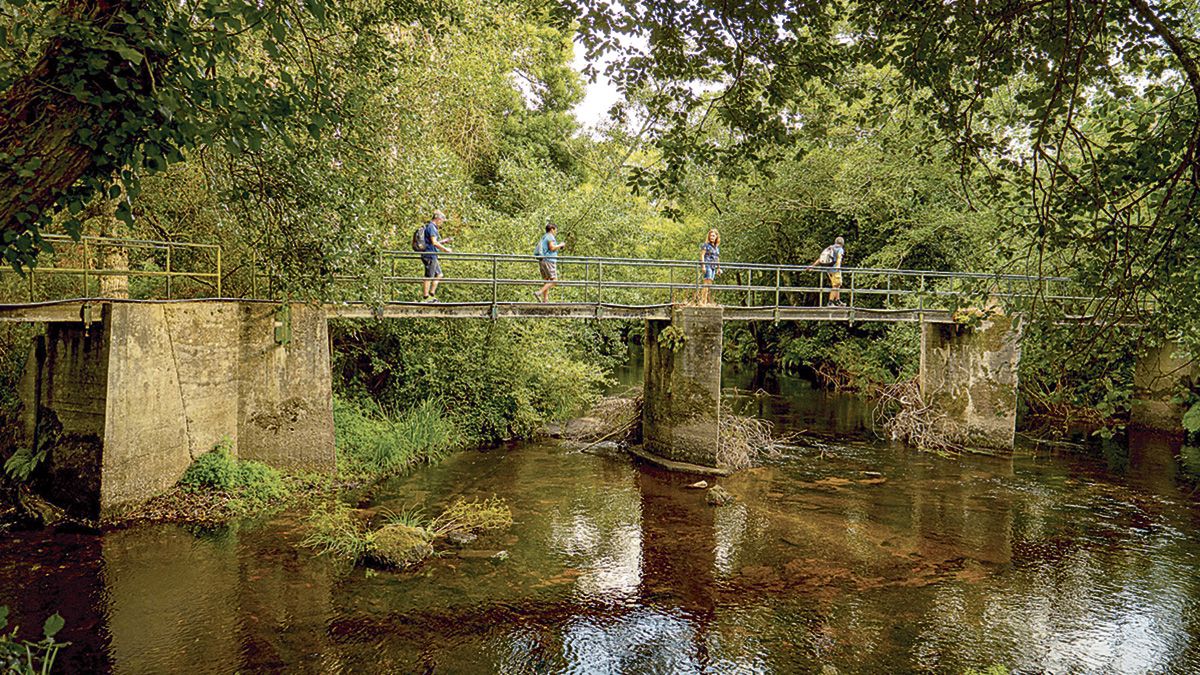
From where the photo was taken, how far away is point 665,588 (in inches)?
370

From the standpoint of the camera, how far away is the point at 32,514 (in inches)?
410

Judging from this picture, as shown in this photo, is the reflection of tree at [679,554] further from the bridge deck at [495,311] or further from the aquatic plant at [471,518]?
the bridge deck at [495,311]

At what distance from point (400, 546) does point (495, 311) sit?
5506mm

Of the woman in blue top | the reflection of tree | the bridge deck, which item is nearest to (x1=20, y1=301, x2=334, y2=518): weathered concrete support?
the bridge deck

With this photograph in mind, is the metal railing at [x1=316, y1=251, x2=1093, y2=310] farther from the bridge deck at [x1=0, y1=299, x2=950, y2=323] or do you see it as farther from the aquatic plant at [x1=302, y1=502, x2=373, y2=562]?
the aquatic plant at [x1=302, y1=502, x2=373, y2=562]

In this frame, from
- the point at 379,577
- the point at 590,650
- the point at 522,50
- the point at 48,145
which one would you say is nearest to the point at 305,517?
the point at 379,577

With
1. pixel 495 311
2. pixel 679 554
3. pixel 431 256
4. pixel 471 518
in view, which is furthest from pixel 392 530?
pixel 431 256

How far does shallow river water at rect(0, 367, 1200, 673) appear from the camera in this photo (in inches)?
299

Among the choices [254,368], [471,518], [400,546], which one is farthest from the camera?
[254,368]

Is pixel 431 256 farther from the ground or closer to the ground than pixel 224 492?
farther from the ground

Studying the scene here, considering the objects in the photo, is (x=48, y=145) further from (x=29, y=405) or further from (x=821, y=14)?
(x=29, y=405)

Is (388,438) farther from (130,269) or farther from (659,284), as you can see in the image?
(659,284)

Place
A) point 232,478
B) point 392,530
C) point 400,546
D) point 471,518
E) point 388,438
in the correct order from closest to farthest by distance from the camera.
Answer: point 400,546 < point 392,530 < point 471,518 < point 232,478 < point 388,438

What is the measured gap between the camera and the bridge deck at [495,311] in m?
9.90
